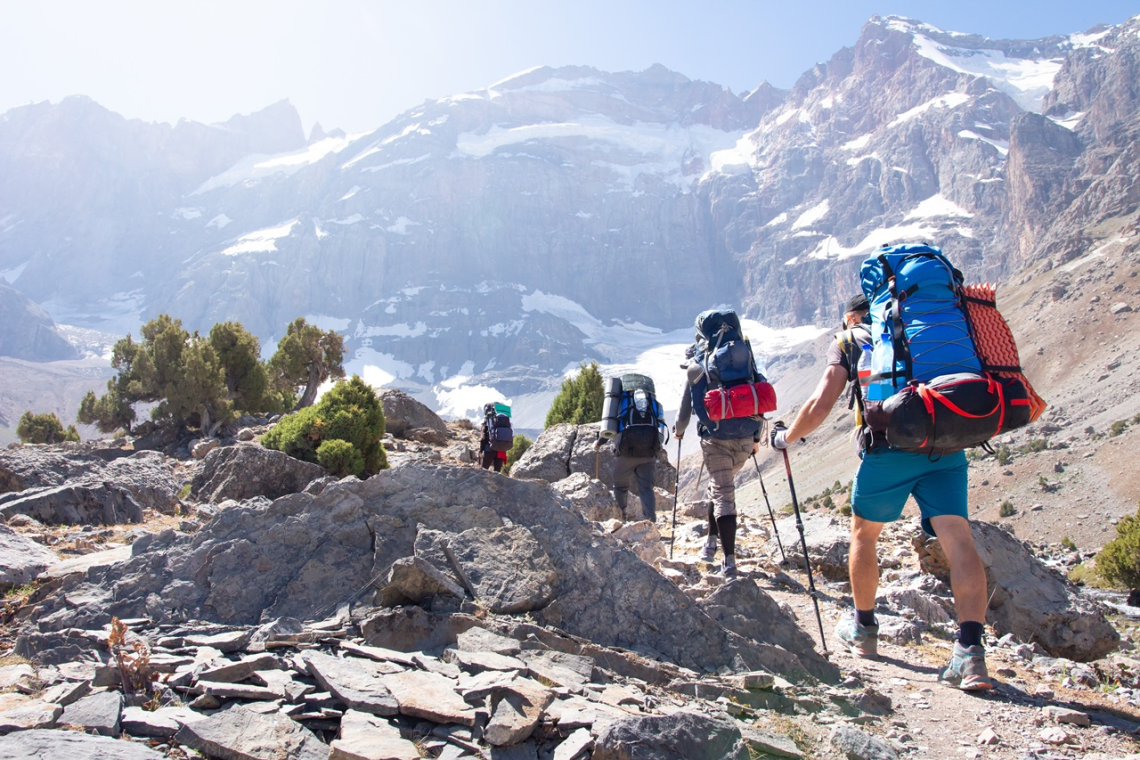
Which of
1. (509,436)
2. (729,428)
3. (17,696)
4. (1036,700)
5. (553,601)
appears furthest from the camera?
(509,436)

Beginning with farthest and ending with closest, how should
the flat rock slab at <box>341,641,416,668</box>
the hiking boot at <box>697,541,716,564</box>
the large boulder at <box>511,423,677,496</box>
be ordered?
1. the large boulder at <box>511,423,677,496</box>
2. the hiking boot at <box>697,541,716,564</box>
3. the flat rock slab at <box>341,641,416,668</box>

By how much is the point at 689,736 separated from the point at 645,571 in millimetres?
1641

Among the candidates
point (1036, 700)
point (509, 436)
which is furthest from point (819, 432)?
point (1036, 700)

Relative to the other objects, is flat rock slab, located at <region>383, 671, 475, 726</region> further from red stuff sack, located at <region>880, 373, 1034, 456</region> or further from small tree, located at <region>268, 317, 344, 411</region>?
small tree, located at <region>268, 317, 344, 411</region>

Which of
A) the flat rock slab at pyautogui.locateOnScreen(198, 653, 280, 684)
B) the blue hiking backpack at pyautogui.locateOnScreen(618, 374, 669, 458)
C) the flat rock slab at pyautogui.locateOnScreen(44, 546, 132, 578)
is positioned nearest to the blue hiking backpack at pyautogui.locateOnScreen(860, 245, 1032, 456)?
the flat rock slab at pyautogui.locateOnScreen(198, 653, 280, 684)

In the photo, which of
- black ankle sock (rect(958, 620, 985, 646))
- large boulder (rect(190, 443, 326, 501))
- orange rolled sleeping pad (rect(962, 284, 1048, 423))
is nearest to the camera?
orange rolled sleeping pad (rect(962, 284, 1048, 423))

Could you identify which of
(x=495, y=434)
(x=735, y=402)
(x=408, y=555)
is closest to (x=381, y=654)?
(x=408, y=555)

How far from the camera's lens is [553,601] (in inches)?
170

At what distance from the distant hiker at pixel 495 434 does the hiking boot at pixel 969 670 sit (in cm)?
965

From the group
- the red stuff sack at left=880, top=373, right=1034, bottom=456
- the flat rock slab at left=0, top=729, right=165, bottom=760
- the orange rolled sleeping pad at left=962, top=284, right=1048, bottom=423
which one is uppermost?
the orange rolled sleeping pad at left=962, top=284, right=1048, bottom=423

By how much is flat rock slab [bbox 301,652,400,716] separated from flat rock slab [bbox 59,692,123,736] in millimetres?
766

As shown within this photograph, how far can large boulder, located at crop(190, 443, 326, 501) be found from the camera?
1066 cm

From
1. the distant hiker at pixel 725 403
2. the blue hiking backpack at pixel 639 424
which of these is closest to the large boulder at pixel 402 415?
the blue hiking backpack at pixel 639 424

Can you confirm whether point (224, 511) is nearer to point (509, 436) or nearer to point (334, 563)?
point (334, 563)
